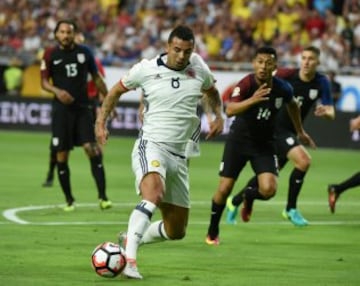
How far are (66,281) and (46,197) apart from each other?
777 centimetres

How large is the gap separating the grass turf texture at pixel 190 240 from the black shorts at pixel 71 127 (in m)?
0.88

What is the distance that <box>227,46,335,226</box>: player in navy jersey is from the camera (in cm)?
1444

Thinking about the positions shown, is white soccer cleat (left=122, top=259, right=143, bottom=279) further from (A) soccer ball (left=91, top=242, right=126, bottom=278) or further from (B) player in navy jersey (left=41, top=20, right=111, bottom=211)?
(B) player in navy jersey (left=41, top=20, right=111, bottom=211)

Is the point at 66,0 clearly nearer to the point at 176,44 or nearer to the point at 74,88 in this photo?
the point at 74,88

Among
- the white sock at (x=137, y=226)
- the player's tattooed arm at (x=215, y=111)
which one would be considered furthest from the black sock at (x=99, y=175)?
the white sock at (x=137, y=226)

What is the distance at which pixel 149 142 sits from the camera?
33.7ft

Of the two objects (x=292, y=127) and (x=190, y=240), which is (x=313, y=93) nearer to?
(x=292, y=127)

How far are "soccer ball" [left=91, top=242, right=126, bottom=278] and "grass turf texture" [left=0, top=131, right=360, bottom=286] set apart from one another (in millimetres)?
85

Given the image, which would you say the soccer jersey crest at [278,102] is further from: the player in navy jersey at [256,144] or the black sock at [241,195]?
the black sock at [241,195]

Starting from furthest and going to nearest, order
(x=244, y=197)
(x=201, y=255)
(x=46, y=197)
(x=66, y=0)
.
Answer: (x=66, y=0) < (x=46, y=197) < (x=244, y=197) < (x=201, y=255)

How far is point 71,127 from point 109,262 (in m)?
6.51

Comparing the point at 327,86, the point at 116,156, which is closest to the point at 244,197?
the point at 327,86

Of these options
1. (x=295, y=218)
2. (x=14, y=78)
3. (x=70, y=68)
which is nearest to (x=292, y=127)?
(x=295, y=218)

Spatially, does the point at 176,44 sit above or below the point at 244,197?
above
